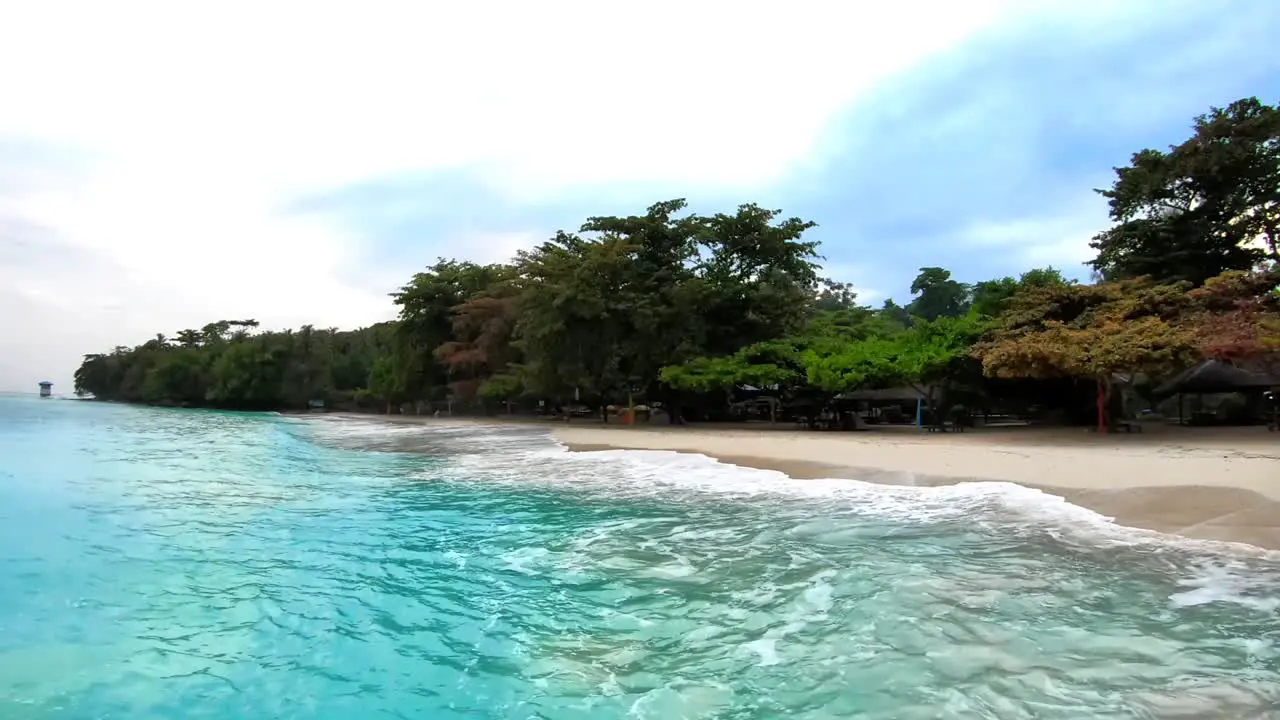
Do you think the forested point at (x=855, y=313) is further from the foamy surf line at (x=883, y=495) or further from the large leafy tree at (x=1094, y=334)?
the foamy surf line at (x=883, y=495)

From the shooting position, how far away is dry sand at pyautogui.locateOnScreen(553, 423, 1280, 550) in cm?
816

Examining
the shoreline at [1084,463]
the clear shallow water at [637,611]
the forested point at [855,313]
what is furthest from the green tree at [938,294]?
the clear shallow water at [637,611]

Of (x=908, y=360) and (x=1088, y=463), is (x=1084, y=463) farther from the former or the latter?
(x=908, y=360)

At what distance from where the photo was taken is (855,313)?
91.4ft

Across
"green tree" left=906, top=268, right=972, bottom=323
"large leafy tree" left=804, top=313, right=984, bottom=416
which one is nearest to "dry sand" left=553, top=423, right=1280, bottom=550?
"large leafy tree" left=804, top=313, right=984, bottom=416

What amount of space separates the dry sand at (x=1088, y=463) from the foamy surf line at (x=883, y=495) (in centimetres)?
36

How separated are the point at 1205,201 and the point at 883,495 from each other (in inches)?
768

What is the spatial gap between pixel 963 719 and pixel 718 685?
4.60 feet

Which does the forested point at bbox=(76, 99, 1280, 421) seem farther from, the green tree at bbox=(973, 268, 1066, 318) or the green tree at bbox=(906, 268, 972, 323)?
the green tree at bbox=(906, 268, 972, 323)

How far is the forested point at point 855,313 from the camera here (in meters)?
16.5

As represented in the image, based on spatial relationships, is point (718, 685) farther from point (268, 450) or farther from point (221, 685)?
point (268, 450)

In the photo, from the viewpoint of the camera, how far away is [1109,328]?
16.2 m

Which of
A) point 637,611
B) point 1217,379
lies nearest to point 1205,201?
point 1217,379

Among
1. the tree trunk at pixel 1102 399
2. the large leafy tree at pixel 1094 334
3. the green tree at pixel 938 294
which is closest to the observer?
the large leafy tree at pixel 1094 334
